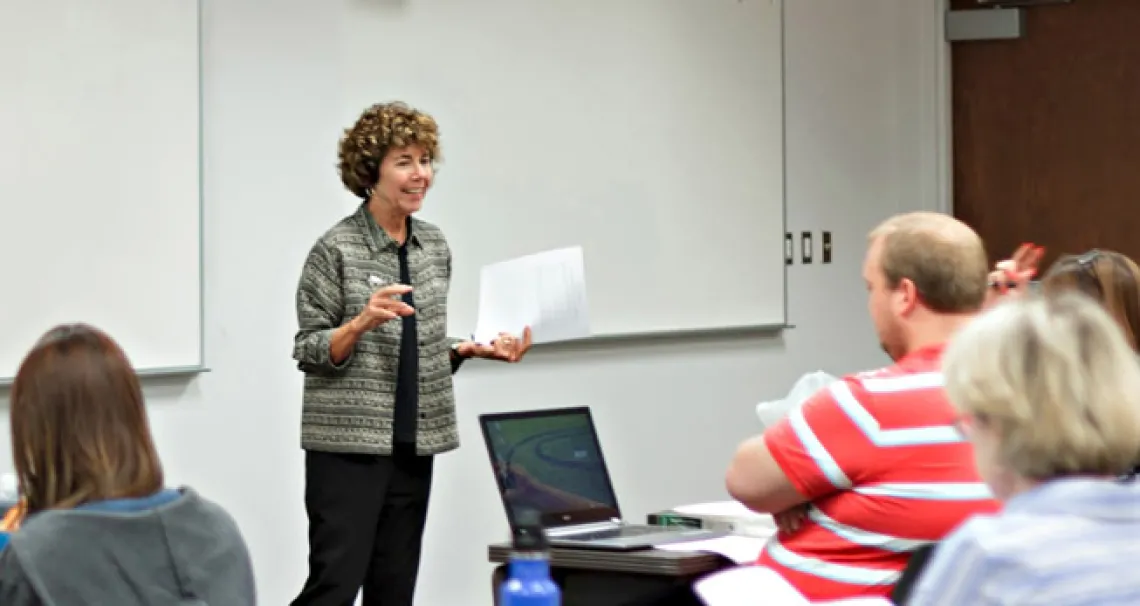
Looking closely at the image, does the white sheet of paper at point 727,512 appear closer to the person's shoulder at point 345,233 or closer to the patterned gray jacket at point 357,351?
the patterned gray jacket at point 357,351

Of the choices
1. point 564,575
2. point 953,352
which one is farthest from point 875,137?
point 953,352

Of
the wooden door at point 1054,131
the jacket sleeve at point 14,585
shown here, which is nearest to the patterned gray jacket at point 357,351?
the jacket sleeve at point 14,585

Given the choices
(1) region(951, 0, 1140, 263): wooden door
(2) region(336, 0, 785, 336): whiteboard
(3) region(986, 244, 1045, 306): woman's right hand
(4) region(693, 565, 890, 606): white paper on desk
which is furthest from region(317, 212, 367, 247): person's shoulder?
(1) region(951, 0, 1140, 263): wooden door

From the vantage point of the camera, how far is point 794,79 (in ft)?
22.2

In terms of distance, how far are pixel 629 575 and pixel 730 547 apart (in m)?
0.24

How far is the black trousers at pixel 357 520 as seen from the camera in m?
4.00

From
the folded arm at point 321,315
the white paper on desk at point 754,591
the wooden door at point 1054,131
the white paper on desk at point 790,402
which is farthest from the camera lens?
the wooden door at point 1054,131

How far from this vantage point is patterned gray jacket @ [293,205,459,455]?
13.1 ft

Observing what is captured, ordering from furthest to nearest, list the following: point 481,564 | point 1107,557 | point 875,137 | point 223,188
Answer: point 875,137
point 481,564
point 223,188
point 1107,557

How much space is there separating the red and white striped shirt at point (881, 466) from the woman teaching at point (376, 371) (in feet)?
5.02

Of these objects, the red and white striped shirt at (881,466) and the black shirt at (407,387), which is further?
the black shirt at (407,387)

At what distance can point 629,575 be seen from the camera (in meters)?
3.00

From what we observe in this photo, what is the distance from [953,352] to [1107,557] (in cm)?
27

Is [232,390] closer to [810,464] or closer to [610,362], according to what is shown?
[610,362]
